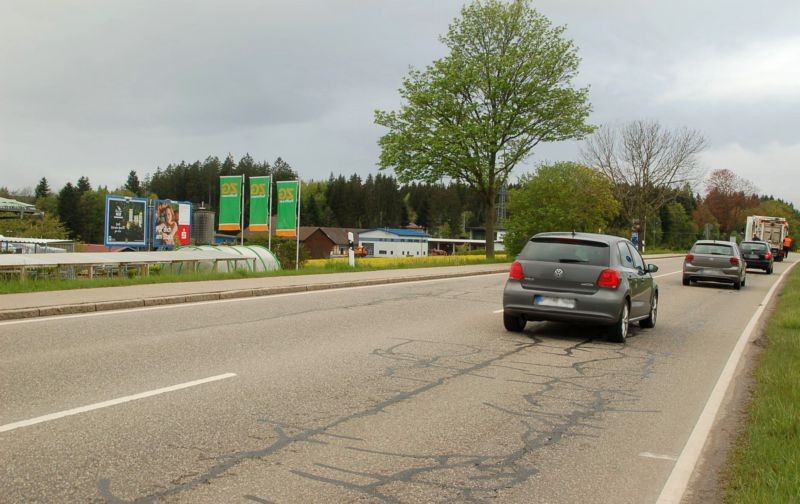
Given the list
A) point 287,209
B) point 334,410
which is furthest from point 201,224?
point 334,410

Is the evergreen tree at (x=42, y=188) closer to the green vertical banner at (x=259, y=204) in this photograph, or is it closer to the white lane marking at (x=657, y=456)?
the green vertical banner at (x=259, y=204)

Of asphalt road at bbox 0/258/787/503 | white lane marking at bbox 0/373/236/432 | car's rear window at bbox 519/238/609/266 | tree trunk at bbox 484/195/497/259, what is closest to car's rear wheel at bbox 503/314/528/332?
asphalt road at bbox 0/258/787/503

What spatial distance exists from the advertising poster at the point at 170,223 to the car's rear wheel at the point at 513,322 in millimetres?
28215

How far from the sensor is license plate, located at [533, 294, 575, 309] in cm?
988

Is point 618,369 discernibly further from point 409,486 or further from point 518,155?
point 518,155

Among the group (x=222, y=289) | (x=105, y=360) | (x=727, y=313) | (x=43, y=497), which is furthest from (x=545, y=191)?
(x=43, y=497)

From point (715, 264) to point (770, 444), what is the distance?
19032 millimetres

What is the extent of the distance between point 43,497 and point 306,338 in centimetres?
556

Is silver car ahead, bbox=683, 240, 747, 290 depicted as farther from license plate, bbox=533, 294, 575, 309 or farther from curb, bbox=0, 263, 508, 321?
license plate, bbox=533, 294, 575, 309

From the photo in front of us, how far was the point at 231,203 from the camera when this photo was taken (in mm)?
28312

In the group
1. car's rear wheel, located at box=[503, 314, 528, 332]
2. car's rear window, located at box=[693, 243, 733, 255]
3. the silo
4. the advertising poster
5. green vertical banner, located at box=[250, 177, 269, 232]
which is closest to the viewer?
car's rear wheel, located at box=[503, 314, 528, 332]

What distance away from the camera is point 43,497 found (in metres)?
3.57

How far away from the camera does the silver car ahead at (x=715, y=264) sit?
22.0m

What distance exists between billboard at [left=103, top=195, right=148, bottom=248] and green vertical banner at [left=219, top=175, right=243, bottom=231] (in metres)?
5.96
